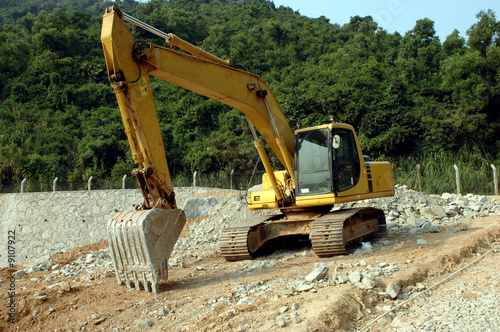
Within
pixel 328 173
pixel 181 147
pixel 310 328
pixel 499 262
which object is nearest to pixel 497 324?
pixel 310 328

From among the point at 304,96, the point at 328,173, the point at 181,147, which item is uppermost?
the point at 304,96

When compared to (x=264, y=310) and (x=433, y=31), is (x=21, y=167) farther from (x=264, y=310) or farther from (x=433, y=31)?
(x=433, y=31)

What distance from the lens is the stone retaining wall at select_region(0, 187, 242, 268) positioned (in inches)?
722

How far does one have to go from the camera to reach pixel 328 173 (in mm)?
8125

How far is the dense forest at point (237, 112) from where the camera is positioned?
80.4ft

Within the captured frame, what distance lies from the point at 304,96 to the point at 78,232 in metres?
14.4

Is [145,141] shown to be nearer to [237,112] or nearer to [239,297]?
[239,297]

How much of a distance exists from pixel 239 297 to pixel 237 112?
25.7 m

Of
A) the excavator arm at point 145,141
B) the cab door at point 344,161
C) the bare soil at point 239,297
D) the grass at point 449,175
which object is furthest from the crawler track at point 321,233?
the grass at point 449,175

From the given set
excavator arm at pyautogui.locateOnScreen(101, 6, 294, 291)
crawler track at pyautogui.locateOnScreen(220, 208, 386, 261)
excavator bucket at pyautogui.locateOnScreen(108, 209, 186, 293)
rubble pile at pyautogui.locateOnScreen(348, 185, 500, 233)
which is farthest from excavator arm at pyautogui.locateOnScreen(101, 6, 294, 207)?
rubble pile at pyautogui.locateOnScreen(348, 185, 500, 233)

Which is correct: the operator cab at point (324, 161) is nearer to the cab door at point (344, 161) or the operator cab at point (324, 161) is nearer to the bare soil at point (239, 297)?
the cab door at point (344, 161)

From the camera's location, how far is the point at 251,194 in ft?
30.5

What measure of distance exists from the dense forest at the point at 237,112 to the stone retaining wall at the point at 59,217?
1.82 m

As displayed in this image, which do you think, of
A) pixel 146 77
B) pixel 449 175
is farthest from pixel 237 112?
pixel 146 77
